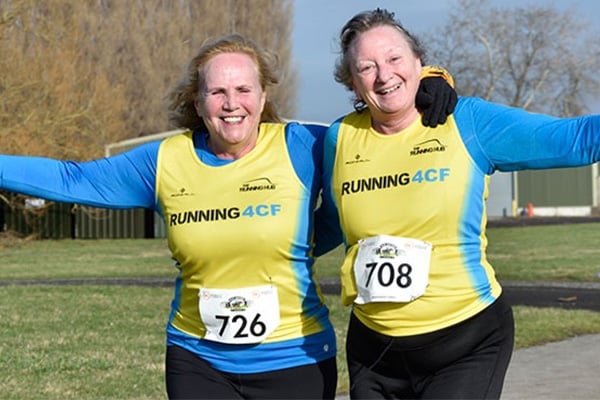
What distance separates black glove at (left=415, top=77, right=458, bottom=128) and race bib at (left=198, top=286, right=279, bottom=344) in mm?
858

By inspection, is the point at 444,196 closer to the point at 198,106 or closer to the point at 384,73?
the point at 384,73

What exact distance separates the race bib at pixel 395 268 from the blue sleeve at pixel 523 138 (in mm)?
409

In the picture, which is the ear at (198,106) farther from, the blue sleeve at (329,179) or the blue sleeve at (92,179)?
the blue sleeve at (329,179)

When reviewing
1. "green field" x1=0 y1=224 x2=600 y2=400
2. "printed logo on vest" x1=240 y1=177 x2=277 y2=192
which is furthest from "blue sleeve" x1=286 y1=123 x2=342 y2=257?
"green field" x1=0 y1=224 x2=600 y2=400

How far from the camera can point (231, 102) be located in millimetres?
4090

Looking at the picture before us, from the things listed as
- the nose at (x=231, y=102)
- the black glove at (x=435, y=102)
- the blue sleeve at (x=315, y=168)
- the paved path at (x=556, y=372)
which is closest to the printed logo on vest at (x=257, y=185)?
the blue sleeve at (x=315, y=168)

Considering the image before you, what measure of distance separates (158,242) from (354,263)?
32.1 meters

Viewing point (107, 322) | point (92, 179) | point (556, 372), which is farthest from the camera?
point (107, 322)

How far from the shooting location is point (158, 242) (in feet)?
117

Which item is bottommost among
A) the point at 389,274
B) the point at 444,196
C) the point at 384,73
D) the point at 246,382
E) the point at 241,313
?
the point at 246,382

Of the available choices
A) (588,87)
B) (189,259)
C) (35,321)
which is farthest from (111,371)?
(588,87)

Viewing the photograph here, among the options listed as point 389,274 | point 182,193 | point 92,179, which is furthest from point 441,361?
point 92,179

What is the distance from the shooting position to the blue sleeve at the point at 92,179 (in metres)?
4.33

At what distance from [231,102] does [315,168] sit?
42 cm
